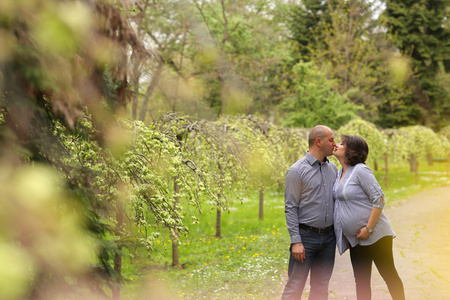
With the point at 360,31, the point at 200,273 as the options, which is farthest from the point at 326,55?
the point at 200,273

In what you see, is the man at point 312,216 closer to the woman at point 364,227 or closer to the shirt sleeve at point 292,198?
the shirt sleeve at point 292,198

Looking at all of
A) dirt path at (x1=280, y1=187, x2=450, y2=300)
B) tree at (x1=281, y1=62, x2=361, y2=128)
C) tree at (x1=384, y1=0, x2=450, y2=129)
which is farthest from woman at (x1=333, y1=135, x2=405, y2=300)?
tree at (x1=384, y1=0, x2=450, y2=129)

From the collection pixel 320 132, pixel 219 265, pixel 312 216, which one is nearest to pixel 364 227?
pixel 312 216

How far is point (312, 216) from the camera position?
3537 mm

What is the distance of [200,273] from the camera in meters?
6.30

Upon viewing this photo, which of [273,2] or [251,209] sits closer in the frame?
[251,209]

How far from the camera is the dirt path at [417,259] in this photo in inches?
194

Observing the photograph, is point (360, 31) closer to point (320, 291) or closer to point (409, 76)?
point (409, 76)

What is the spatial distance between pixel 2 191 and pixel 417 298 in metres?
4.63

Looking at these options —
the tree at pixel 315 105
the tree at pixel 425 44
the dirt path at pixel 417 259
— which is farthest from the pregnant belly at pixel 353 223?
the tree at pixel 425 44

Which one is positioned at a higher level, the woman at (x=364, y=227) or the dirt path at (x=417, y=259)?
the woman at (x=364, y=227)

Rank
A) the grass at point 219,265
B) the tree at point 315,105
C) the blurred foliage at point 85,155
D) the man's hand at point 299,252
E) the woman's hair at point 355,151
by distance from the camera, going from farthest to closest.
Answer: the tree at point 315,105, the grass at point 219,265, the woman's hair at point 355,151, the man's hand at point 299,252, the blurred foliage at point 85,155

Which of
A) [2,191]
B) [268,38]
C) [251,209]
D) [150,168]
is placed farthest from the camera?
[268,38]

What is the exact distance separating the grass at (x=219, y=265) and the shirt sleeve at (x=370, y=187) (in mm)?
1911
